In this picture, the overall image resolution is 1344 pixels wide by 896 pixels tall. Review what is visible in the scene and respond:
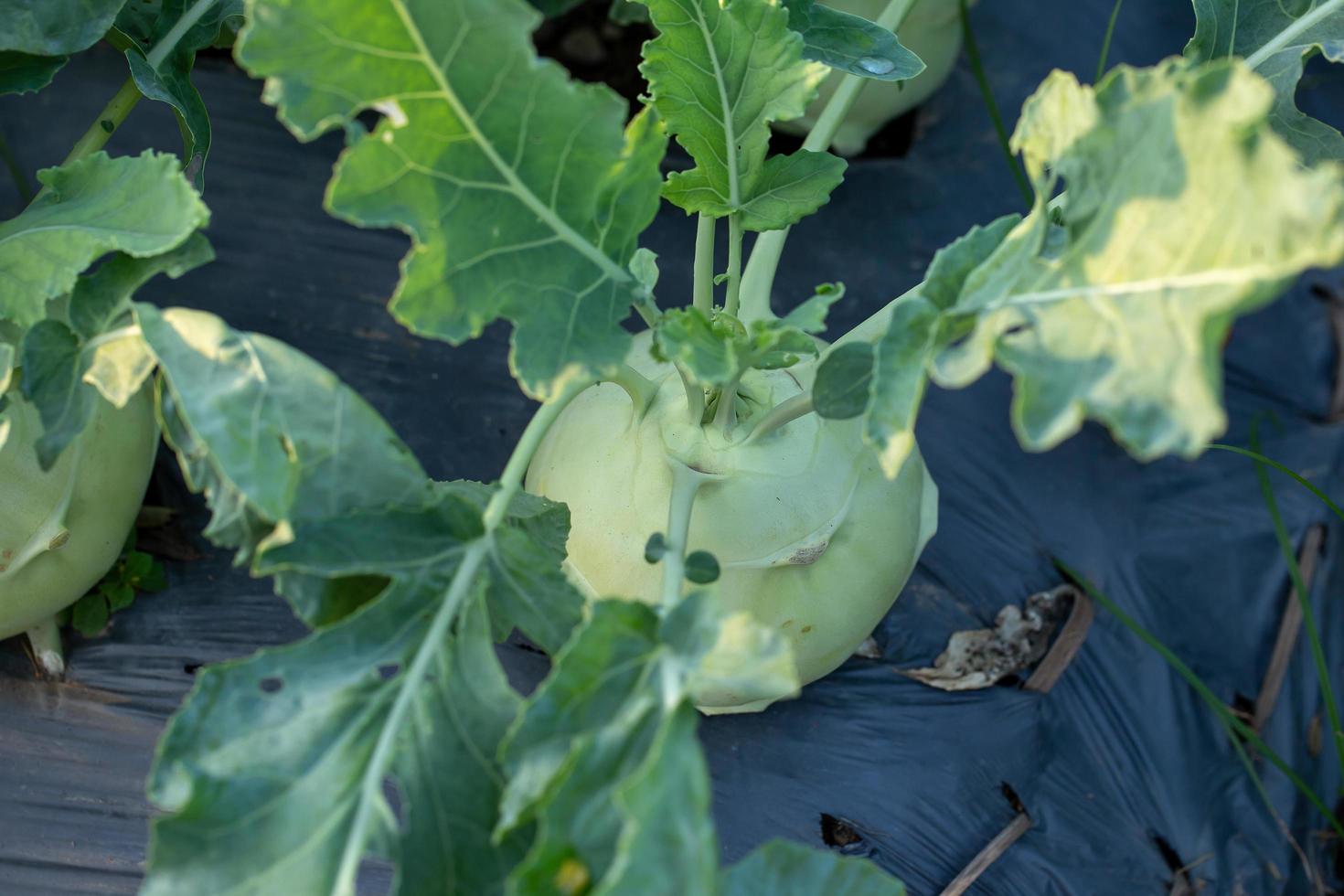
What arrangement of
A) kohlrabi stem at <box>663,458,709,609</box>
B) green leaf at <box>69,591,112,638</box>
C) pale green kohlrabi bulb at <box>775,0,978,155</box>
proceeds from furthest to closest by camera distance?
1. pale green kohlrabi bulb at <box>775,0,978,155</box>
2. green leaf at <box>69,591,112,638</box>
3. kohlrabi stem at <box>663,458,709,609</box>

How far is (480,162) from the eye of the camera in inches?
31.4

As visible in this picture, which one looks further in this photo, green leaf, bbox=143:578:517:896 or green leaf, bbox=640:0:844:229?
green leaf, bbox=640:0:844:229

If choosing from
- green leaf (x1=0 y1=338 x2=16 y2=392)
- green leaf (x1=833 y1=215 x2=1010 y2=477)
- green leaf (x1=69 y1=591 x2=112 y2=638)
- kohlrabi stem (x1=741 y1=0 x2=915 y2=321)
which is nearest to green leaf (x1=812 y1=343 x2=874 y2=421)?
green leaf (x1=833 y1=215 x2=1010 y2=477)

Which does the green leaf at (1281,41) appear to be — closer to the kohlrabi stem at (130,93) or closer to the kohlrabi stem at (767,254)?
the kohlrabi stem at (767,254)

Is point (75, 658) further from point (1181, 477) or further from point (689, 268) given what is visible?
point (1181, 477)

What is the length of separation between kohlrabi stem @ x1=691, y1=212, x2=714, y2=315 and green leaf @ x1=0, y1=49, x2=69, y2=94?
579mm

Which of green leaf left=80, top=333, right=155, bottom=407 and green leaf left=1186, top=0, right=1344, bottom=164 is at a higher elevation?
green leaf left=1186, top=0, right=1344, bottom=164

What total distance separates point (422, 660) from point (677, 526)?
0.22 m

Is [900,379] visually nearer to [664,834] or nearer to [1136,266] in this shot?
[1136,266]

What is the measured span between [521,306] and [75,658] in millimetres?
714

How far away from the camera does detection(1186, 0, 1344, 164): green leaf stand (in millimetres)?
1030

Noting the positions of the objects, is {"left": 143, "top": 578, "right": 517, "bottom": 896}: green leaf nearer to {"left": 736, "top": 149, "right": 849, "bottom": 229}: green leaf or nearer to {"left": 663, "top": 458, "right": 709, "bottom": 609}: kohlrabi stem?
{"left": 663, "top": 458, "right": 709, "bottom": 609}: kohlrabi stem

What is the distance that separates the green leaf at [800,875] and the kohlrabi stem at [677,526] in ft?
0.57

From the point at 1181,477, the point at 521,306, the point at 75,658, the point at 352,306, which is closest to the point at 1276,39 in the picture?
the point at 1181,477
